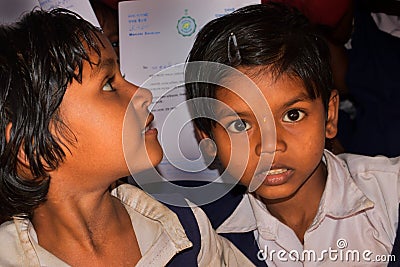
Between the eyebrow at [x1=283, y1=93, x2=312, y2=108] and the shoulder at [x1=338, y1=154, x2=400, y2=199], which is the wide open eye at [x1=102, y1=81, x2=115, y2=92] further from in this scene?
the shoulder at [x1=338, y1=154, x2=400, y2=199]

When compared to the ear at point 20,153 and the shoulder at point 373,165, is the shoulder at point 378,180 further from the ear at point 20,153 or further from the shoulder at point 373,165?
the ear at point 20,153

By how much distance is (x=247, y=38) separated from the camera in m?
0.67

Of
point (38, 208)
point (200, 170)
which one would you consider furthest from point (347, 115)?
point (38, 208)

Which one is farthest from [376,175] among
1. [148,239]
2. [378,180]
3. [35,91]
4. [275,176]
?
[35,91]

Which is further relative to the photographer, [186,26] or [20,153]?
[186,26]

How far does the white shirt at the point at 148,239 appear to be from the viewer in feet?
2.06

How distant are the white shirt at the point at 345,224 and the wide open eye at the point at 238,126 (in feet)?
0.39

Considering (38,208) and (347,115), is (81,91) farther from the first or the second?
(347,115)

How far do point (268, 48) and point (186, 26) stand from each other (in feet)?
0.73

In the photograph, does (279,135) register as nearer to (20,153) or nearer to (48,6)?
(20,153)

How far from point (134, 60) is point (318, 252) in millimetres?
341

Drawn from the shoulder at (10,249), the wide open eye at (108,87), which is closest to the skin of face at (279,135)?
the wide open eye at (108,87)

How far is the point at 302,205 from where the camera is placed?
0.75m

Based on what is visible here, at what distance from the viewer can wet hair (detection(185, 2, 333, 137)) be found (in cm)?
65
